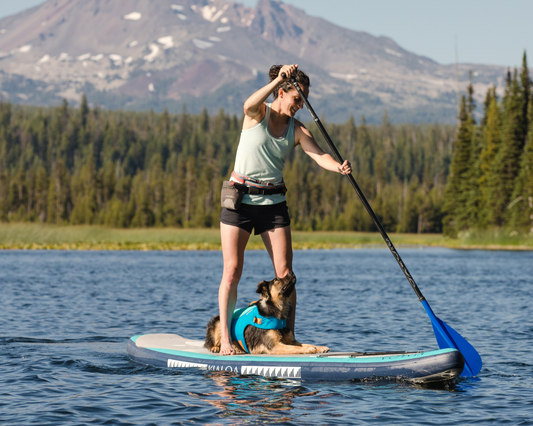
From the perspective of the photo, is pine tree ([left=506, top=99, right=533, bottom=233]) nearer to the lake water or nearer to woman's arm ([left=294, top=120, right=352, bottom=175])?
the lake water

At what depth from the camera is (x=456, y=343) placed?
7664 mm

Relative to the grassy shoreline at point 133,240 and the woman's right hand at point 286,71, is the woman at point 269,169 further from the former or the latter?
the grassy shoreline at point 133,240

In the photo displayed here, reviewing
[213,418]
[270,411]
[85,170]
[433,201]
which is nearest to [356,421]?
[270,411]

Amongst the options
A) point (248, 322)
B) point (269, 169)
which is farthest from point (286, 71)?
point (248, 322)

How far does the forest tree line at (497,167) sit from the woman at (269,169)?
46.0 metres

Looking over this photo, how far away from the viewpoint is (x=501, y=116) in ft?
197

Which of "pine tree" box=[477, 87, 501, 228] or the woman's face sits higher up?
"pine tree" box=[477, 87, 501, 228]

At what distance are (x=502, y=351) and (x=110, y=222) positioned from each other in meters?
94.1

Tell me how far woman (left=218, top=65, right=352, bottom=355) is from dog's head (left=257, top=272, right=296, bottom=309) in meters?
0.13

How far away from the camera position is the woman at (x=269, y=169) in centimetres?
738

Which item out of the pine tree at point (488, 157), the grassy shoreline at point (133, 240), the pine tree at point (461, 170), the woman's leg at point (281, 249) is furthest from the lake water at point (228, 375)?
the pine tree at point (461, 170)

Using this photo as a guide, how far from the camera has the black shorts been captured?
24.6 ft

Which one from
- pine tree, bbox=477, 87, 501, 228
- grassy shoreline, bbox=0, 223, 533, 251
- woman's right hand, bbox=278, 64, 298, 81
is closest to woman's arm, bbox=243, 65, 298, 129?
woman's right hand, bbox=278, 64, 298, 81

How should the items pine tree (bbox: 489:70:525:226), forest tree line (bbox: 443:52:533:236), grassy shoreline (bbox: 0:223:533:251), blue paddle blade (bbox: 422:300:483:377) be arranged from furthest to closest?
1. pine tree (bbox: 489:70:525:226)
2. forest tree line (bbox: 443:52:533:236)
3. grassy shoreline (bbox: 0:223:533:251)
4. blue paddle blade (bbox: 422:300:483:377)
